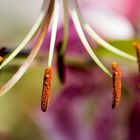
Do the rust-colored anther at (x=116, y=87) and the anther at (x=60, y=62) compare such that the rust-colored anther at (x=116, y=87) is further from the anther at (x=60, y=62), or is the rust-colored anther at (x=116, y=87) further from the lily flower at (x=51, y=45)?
the anther at (x=60, y=62)

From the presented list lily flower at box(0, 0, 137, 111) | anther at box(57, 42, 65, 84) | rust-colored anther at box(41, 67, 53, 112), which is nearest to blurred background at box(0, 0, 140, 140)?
anther at box(57, 42, 65, 84)

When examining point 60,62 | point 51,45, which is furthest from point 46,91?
point 60,62

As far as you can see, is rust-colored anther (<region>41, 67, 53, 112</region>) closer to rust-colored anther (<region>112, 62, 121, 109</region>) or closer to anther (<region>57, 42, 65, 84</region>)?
rust-colored anther (<region>112, 62, 121, 109</region>)

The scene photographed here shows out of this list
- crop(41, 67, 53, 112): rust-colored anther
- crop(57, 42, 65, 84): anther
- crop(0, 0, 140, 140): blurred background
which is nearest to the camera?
crop(41, 67, 53, 112): rust-colored anther

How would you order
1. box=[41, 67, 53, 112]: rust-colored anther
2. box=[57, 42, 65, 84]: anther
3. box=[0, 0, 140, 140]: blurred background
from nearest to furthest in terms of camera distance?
1. box=[41, 67, 53, 112]: rust-colored anther
2. box=[57, 42, 65, 84]: anther
3. box=[0, 0, 140, 140]: blurred background

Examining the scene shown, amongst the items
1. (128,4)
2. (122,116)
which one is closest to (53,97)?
(122,116)

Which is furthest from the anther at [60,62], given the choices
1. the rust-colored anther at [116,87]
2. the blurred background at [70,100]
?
the rust-colored anther at [116,87]

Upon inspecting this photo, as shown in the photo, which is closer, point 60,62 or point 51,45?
point 51,45

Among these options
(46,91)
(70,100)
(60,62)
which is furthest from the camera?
(70,100)

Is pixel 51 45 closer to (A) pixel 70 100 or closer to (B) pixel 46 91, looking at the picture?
(B) pixel 46 91
